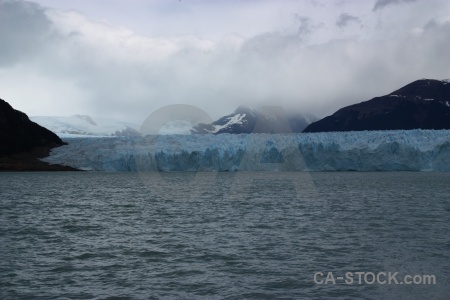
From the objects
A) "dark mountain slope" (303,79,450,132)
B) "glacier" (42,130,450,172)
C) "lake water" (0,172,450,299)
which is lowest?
"lake water" (0,172,450,299)

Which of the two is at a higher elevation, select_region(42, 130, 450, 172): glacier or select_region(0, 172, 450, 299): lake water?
select_region(42, 130, 450, 172): glacier

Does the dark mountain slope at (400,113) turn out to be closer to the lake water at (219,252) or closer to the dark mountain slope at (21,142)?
the dark mountain slope at (21,142)

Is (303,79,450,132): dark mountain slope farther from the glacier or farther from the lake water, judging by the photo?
the lake water

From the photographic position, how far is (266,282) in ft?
44.2

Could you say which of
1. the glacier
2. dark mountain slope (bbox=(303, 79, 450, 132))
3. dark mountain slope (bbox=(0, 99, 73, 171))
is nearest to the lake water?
the glacier

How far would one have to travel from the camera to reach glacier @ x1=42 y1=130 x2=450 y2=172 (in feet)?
233

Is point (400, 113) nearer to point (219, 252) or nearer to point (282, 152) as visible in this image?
point (282, 152)

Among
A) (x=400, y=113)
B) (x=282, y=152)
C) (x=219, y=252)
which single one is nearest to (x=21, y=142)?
(x=282, y=152)

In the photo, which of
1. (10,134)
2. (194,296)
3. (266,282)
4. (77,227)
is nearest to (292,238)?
(266,282)

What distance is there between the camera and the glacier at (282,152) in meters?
71.1

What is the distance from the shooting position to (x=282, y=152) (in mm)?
77562

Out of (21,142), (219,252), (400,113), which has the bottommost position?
(219,252)

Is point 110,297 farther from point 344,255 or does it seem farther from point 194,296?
point 344,255

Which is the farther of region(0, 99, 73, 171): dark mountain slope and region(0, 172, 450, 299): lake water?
region(0, 99, 73, 171): dark mountain slope
